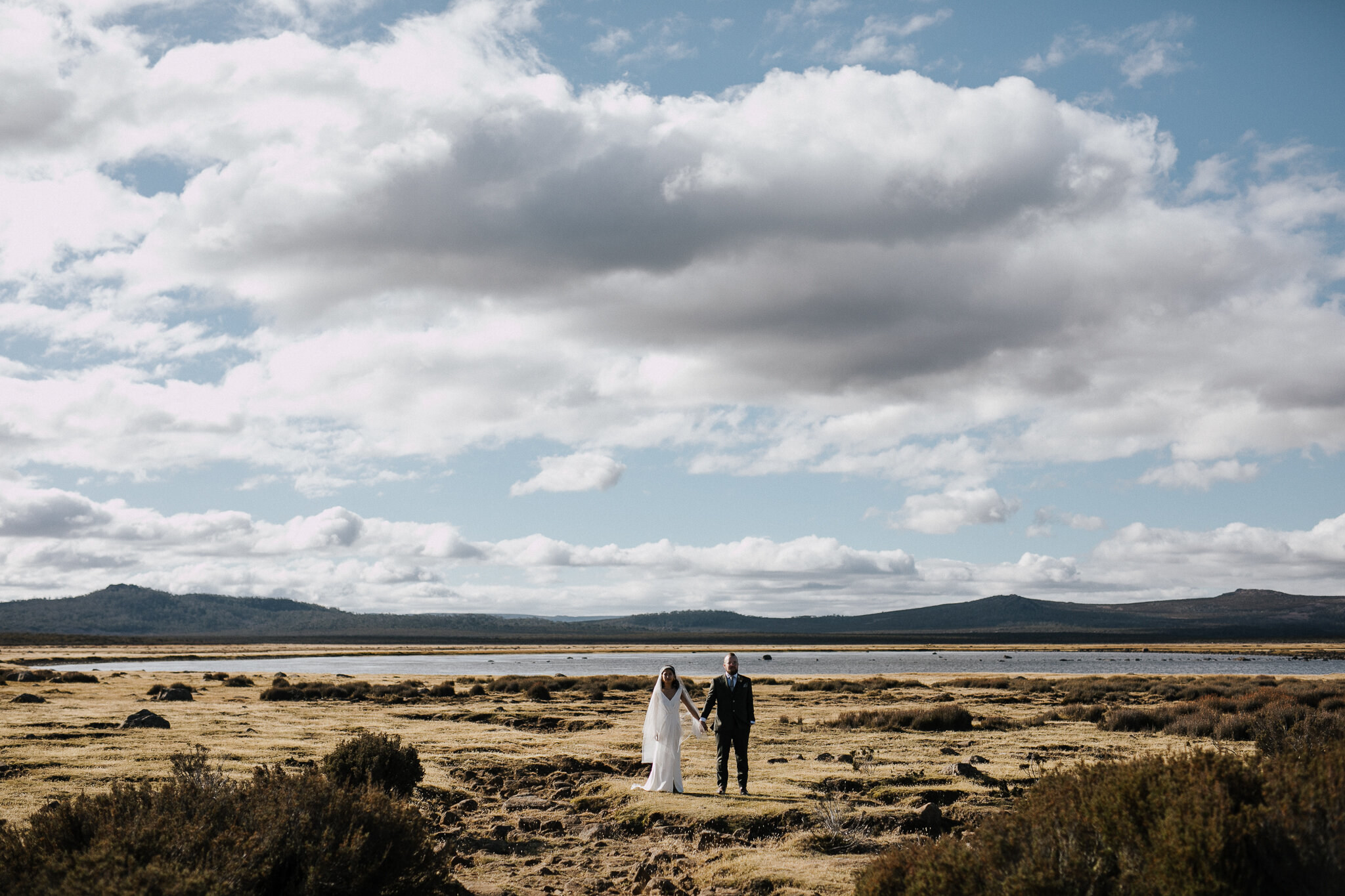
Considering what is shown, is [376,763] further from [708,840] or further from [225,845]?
[225,845]

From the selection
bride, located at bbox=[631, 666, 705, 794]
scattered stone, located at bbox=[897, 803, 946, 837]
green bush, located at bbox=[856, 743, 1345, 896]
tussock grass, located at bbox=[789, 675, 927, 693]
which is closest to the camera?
green bush, located at bbox=[856, 743, 1345, 896]

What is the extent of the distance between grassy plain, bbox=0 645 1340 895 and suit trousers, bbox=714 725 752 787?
1.45ft

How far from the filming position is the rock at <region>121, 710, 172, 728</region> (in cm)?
2588

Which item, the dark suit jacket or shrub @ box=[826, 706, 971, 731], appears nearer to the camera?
the dark suit jacket

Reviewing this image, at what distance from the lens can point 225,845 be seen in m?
7.40

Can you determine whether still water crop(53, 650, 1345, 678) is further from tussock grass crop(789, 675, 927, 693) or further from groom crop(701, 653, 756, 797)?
groom crop(701, 653, 756, 797)

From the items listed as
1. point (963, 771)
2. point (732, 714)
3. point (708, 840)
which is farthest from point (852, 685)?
point (708, 840)

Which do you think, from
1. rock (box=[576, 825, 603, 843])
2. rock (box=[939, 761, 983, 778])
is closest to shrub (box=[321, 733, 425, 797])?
rock (box=[576, 825, 603, 843])

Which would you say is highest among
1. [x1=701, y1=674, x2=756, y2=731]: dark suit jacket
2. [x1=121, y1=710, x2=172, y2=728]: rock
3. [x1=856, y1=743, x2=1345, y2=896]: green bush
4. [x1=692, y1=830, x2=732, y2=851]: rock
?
[x1=856, y1=743, x2=1345, y2=896]: green bush

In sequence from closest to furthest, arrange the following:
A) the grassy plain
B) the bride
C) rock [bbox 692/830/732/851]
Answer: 1. the grassy plain
2. rock [bbox 692/830/732/851]
3. the bride

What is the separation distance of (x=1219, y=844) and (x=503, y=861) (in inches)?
371

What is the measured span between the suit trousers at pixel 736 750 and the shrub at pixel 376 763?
17.4ft

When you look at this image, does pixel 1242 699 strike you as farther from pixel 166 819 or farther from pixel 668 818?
pixel 166 819

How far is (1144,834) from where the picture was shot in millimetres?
6672
